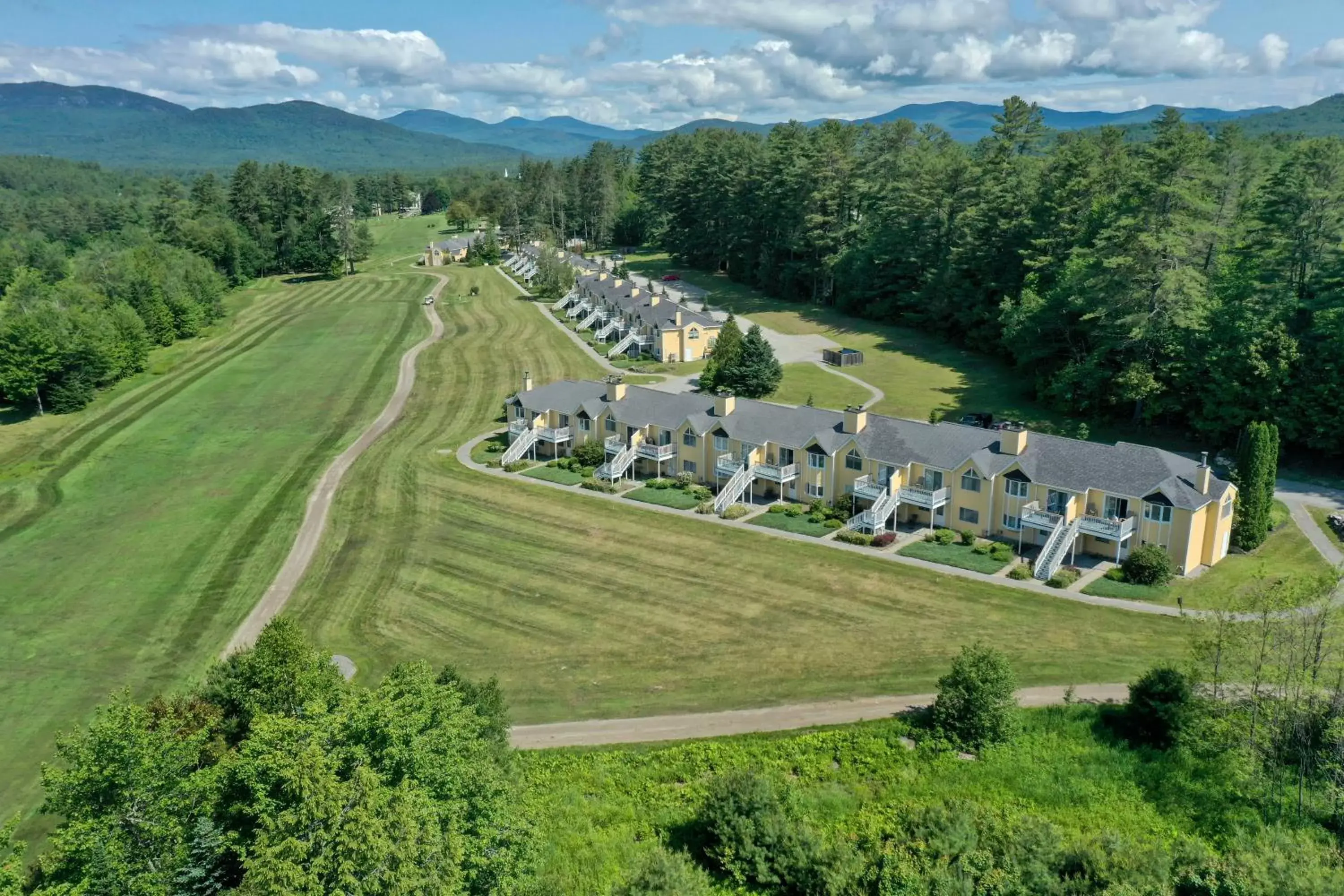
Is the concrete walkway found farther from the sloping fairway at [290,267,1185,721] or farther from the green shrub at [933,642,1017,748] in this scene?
the green shrub at [933,642,1017,748]

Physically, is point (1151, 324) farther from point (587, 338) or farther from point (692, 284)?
point (692, 284)

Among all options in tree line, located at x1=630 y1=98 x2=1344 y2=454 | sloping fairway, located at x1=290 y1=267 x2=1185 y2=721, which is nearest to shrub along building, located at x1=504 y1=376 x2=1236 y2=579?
sloping fairway, located at x1=290 y1=267 x2=1185 y2=721

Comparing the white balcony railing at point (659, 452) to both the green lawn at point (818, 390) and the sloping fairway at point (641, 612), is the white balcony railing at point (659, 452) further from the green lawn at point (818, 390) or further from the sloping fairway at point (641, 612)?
the green lawn at point (818, 390)

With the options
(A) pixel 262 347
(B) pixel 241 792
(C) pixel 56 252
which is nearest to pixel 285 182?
(C) pixel 56 252

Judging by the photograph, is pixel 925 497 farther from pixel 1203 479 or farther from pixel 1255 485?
pixel 1255 485

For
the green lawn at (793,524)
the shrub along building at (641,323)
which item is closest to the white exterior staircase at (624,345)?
the shrub along building at (641,323)

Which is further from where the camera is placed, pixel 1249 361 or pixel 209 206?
pixel 209 206
